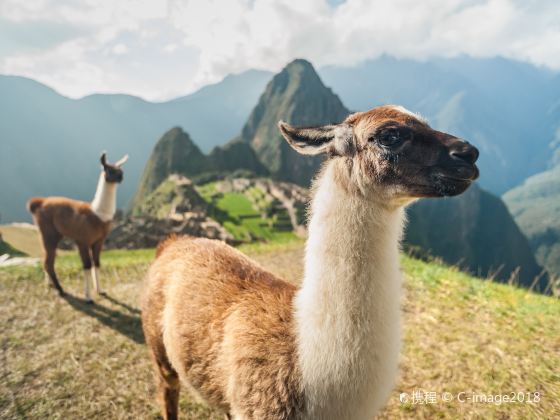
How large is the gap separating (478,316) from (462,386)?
191cm

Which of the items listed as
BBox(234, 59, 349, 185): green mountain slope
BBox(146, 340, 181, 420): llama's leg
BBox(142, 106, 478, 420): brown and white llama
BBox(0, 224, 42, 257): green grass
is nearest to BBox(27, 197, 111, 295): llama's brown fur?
BBox(146, 340, 181, 420): llama's leg

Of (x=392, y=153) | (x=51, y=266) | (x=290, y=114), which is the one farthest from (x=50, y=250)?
(x=290, y=114)

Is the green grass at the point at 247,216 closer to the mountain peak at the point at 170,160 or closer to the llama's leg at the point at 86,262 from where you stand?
the llama's leg at the point at 86,262

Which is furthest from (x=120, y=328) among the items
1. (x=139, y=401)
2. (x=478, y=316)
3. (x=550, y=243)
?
(x=550, y=243)

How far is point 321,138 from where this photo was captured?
2715 mm

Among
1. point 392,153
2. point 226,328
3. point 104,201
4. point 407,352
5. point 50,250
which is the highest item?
point 392,153

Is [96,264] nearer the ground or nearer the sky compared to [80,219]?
nearer the ground

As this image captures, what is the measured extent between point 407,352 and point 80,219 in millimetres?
7237

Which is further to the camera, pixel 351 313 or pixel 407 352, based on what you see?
pixel 407 352

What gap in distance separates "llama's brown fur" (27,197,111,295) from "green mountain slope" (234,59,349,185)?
126m

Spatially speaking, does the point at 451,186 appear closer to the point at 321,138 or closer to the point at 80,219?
the point at 321,138

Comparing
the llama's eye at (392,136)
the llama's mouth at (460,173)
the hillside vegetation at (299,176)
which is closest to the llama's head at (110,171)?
the llama's eye at (392,136)

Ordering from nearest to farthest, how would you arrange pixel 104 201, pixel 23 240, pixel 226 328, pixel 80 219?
pixel 226 328 < pixel 80 219 < pixel 104 201 < pixel 23 240

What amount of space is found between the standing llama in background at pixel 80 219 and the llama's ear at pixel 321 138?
6.62 metres
